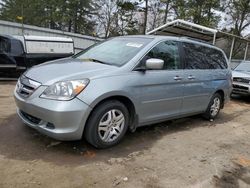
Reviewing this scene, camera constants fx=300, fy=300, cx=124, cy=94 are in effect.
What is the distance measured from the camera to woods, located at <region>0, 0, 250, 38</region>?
24.2 m

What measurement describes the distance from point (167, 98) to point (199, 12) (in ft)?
68.6

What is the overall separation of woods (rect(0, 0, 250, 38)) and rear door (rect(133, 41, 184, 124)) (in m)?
18.0

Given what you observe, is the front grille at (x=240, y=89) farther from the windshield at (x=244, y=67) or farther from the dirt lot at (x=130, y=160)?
the dirt lot at (x=130, y=160)

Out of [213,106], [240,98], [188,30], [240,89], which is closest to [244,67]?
[240,98]

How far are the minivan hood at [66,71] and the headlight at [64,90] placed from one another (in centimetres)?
9

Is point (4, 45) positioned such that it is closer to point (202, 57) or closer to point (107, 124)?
point (202, 57)

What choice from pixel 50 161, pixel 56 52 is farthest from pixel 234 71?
pixel 50 161

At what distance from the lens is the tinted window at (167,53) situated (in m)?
5.05

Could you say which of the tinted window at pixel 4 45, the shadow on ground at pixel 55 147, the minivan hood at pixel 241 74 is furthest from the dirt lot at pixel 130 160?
the minivan hood at pixel 241 74

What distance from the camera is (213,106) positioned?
22.3 ft

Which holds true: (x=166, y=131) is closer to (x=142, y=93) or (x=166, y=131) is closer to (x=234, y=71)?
(x=142, y=93)

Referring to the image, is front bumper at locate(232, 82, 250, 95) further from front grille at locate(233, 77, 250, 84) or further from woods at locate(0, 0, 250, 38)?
woods at locate(0, 0, 250, 38)

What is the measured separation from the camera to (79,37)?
1770cm

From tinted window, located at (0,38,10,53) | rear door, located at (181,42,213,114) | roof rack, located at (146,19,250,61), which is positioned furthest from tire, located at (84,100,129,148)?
roof rack, located at (146,19,250,61)
